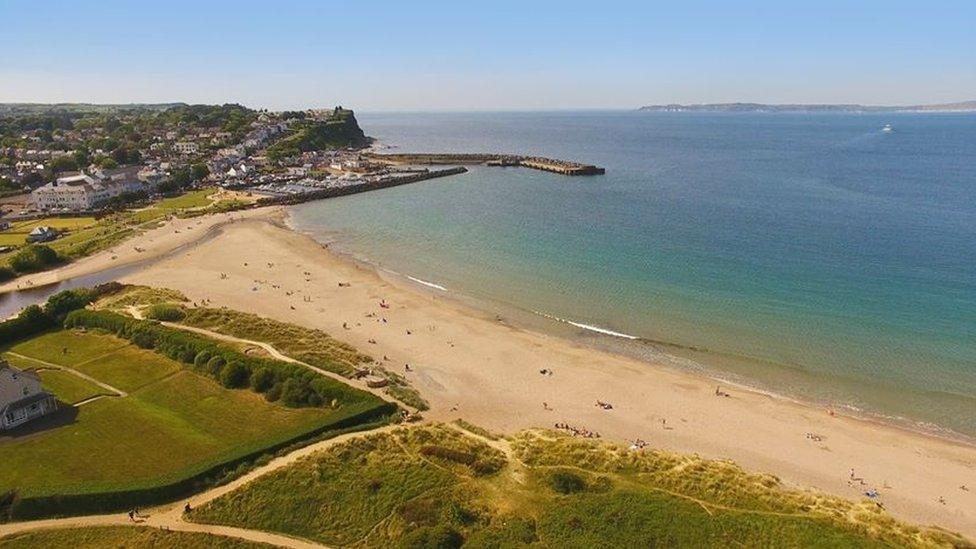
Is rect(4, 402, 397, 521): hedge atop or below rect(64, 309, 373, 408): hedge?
below

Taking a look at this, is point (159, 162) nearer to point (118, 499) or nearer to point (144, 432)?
point (144, 432)

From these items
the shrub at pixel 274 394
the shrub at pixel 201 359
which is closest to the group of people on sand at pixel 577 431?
the shrub at pixel 274 394

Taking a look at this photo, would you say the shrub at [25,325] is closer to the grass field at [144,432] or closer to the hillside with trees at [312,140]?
the grass field at [144,432]

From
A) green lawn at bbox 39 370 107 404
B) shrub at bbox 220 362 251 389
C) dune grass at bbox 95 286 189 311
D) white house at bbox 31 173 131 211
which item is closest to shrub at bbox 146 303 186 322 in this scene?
dune grass at bbox 95 286 189 311

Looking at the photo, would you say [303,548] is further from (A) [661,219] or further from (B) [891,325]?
(A) [661,219]

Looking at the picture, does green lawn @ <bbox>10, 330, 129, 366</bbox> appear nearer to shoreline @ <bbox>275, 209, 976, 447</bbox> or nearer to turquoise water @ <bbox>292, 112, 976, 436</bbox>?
shoreline @ <bbox>275, 209, 976, 447</bbox>

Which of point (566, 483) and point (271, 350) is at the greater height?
point (271, 350)

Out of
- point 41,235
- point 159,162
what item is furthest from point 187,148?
point 41,235
